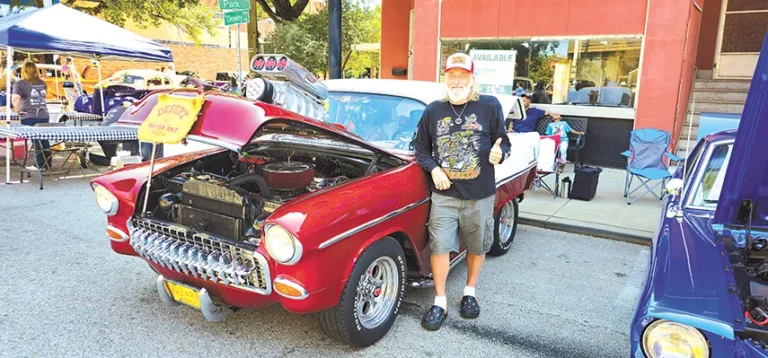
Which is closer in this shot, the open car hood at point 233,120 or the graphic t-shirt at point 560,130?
the open car hood at point 233,120

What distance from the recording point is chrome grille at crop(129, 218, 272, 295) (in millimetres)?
2766

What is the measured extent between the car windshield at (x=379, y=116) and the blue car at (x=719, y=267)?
6.16 feet

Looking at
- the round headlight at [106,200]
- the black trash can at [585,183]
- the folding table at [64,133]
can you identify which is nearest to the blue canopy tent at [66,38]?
the folding table at [64,133]

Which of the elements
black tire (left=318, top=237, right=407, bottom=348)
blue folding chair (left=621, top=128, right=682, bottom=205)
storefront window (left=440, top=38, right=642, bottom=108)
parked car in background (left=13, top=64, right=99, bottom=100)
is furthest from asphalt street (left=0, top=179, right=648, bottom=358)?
parked car in background (left=13, top=64, right=99, bottom=100)

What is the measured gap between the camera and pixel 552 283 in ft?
14.2

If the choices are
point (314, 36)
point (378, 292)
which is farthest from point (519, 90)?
point (314, 36)

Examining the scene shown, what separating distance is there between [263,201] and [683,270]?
238 cm

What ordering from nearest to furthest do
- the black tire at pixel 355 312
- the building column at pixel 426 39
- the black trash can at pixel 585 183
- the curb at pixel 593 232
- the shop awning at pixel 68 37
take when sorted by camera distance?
the black tire at pixel 355 312 < the curb at pixel 593 232 < the black trash can at pixel 585 183 < the shop awning at pixel 68 37 < the building column at pixel 426 39

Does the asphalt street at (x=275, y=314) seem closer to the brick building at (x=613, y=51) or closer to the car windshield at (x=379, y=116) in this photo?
the car windshield at (x=379, y=116)

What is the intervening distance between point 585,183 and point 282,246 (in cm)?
555

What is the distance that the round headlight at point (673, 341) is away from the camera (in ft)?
6.36

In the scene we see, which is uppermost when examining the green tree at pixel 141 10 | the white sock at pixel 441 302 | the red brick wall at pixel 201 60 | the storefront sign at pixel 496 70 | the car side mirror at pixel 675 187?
the green tree at pixel 141 10

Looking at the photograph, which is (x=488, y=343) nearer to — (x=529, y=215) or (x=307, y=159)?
(x=307, y=159)

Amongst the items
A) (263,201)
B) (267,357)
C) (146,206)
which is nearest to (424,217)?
(263,201)
